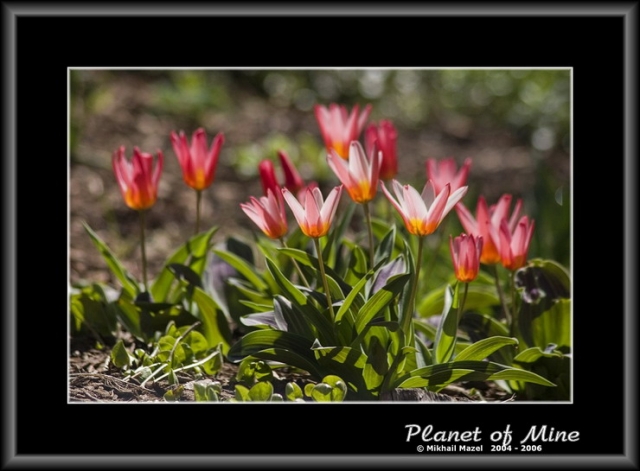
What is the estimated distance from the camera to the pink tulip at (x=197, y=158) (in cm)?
239

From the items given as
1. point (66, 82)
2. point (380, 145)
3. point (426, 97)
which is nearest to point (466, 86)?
point (426, 97)

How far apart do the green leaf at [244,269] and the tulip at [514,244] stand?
70 centimetres

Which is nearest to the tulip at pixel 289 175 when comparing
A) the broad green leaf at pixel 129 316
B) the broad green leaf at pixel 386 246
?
the broad green leaf at pixel 386 246

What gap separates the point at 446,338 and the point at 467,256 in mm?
248

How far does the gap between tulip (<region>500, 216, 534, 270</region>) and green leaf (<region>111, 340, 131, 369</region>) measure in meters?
1.02

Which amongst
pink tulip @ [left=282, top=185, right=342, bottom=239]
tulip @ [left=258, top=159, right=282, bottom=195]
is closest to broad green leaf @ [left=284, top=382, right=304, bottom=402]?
pink tulip @ [left=282, top=185, right=342, bottom=239]

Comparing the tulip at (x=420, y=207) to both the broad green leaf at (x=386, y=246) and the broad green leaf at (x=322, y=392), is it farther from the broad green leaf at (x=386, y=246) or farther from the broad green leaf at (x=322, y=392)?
the broad green leaf at (x=322, y=392)

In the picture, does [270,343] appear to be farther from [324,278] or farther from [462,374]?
[462,374]

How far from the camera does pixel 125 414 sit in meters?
2.13

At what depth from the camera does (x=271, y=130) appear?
16.4 ft

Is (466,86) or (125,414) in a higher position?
(466,86)

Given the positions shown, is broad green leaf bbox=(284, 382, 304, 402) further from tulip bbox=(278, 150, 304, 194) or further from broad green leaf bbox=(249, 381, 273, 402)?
tulip bbox=(278, 150, 304, 194)
